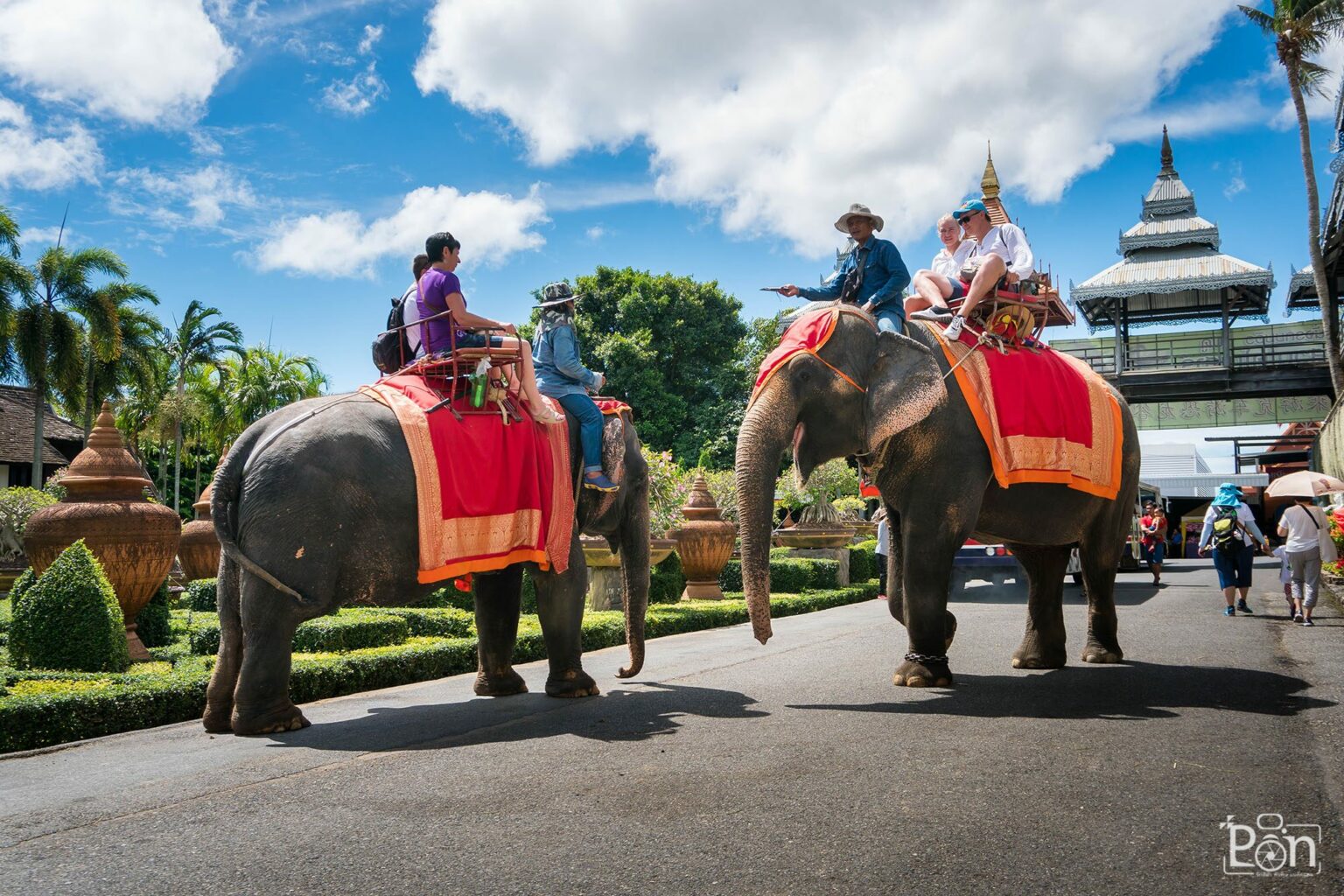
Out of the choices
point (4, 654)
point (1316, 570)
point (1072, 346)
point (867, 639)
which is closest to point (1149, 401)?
point (1072, 346)

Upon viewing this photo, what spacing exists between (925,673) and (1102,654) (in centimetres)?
185

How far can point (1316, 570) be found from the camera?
1135 centimetres

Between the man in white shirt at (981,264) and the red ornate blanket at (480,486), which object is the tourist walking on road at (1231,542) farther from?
the red ornate blanket at (480,486)

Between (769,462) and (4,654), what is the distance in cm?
633

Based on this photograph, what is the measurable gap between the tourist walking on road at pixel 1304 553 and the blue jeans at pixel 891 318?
24.1 ft

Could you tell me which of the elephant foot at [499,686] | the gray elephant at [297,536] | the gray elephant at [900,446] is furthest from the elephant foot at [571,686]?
the gray elephant at [900,446]

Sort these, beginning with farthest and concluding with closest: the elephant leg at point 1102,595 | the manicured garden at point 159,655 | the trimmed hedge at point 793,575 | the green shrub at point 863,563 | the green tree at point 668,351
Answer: the green tree at point 668,351, the green shrub at point 863,563, the trimmed hedge at point 793,575, the elephant leg at point 1102,595, the manicured garden at point 159,655

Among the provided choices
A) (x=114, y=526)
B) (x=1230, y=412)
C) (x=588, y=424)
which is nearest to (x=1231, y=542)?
(x=588, y=424)

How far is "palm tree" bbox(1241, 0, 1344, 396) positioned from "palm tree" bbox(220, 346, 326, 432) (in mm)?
39033

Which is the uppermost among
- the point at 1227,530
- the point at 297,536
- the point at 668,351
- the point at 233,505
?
the point at 668,351

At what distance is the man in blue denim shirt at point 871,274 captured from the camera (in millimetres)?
6434

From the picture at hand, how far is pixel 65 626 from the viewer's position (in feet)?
24.1

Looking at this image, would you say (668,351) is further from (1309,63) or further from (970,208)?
(970,208)

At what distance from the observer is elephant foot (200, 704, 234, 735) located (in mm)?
5188
